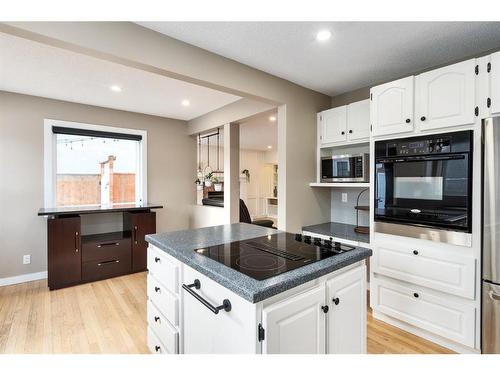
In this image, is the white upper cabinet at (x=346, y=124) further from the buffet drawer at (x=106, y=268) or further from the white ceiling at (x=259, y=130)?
the buffet drawer at (x=106, y=268)

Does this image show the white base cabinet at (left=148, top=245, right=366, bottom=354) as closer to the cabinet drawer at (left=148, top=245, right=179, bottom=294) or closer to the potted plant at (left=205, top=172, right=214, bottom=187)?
the cabinet drawer at (left=148, top=245, right=179, bottom=294)

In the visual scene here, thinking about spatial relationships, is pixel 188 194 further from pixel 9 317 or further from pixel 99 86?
pixel 9 317

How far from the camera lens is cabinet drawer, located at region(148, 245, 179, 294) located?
60.2 inches

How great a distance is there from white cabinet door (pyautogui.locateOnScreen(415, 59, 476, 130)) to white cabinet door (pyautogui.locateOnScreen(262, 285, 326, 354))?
1.71m

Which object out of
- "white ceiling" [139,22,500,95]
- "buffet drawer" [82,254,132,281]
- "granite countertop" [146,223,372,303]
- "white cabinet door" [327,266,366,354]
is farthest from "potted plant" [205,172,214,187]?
"white cabinet door" [327,266,366,354]

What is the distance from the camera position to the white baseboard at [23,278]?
10.6 feet

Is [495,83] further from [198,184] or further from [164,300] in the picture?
[198,184]

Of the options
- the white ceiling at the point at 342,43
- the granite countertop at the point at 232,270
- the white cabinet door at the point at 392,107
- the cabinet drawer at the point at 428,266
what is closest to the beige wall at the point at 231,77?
the white ceiling at the point at 342,43

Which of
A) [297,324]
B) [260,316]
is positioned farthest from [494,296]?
[260,316]

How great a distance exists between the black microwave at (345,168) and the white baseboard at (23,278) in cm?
398

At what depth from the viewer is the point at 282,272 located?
3.81ft

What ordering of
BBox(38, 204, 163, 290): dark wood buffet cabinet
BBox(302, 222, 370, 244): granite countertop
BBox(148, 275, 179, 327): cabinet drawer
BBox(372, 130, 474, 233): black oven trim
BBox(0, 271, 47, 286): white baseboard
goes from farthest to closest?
1. BBox(0, 271, 47, 286): white baseboard
2. BBox(38, 204, 163, 290): dark wood buffet cabinet
3. BBox(302, 222, 370, 244): granite countertop
4. BBox(372, 130, 474, 233): black oven trim
5. BBox(148, 275, 179, 327): cabinet drawer

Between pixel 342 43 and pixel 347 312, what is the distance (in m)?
2.02
